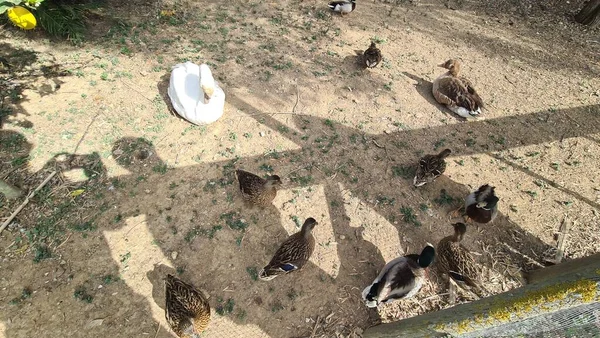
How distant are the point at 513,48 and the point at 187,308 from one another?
31.0ft

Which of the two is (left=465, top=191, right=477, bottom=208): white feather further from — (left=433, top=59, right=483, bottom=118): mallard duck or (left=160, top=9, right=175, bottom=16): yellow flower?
(left=160, top=9, right=175, bottom=16): yellow flower

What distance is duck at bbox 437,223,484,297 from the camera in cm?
429

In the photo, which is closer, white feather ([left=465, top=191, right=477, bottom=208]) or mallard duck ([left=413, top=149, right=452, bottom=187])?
white feather ([left=465, top=191, right=477, bottom=208])

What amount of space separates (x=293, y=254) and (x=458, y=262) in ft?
7.26

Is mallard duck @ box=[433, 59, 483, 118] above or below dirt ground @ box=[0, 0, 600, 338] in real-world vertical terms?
above

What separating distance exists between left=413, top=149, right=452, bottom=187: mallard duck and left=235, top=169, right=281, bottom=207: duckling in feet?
7.46

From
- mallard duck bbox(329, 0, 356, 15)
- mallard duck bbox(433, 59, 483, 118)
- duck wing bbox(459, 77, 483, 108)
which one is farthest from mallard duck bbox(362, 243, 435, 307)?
mallard duck bbox(329, 0, 356, 15)

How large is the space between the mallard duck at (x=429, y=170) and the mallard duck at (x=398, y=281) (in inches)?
52.3

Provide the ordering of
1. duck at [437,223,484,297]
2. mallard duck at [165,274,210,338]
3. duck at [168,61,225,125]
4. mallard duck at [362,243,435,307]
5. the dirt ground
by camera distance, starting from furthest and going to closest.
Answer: duck at [168,61,225,125] → duck at [437,223,484,297] → the dirt ground → mallard duck at [362,243,435,307] → mallard duck at [165,274,210,338]

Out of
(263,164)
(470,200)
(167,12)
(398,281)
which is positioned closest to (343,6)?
(167,12)

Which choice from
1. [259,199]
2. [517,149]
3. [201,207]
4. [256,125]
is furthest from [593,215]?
[201,207]

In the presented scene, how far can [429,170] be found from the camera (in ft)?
17.0

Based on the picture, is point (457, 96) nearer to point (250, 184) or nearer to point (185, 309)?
point (250, 184)

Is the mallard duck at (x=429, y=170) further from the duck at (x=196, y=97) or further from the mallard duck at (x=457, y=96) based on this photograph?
the duck at (x=196, y=97)
